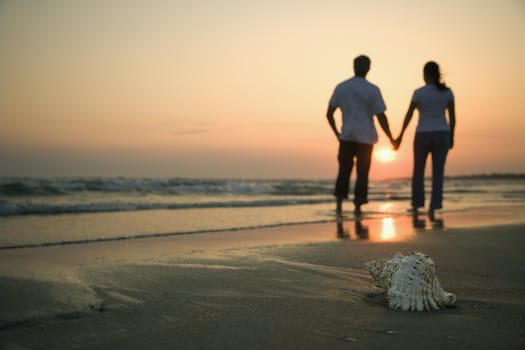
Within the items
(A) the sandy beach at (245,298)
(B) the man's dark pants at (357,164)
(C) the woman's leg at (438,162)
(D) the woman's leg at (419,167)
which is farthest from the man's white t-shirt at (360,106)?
(A) the sandy beach at (245,298)

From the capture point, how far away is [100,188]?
59.2 ft

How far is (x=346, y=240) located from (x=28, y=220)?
439 cm

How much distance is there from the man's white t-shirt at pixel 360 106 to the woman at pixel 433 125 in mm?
607

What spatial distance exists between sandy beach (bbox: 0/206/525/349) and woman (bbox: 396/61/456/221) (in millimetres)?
3745

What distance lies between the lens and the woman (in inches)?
307

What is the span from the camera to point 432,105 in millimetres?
7836

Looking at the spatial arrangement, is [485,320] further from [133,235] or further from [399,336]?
[133,235]

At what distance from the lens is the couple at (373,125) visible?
7.71 m

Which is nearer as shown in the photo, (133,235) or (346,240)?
(346,240)

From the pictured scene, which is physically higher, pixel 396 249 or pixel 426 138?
pixel 426 138

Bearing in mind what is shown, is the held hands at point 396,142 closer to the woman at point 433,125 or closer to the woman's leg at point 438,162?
the woman at point 433,125

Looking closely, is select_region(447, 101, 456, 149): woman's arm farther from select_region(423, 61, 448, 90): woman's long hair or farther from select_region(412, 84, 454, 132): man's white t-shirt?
select_region(423, 61, 448, 90): woman's long hair

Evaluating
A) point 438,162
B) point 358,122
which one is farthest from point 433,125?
point 358,122

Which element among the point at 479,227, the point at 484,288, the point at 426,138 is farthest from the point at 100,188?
the point at 484,288
